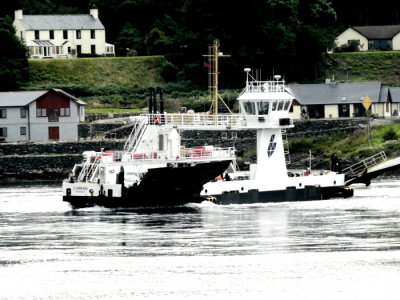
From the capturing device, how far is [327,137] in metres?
97.7

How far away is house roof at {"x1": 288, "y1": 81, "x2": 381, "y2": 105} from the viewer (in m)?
102

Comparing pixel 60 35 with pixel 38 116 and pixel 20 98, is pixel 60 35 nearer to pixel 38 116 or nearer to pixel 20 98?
pixel 20 98

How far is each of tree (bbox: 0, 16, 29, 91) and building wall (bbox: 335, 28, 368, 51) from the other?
2816 centimetres

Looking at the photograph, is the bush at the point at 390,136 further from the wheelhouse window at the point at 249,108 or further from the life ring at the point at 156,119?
the life ring at the point at 156,119

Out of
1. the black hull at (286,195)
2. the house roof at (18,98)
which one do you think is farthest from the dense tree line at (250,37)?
the black hull at (286,195)

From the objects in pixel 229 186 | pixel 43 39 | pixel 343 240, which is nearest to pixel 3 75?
pixel 43 39

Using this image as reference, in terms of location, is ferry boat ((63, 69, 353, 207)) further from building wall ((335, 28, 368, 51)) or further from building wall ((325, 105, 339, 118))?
building wall ((335, 28, 368, 51))

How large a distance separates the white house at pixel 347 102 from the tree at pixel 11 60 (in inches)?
906

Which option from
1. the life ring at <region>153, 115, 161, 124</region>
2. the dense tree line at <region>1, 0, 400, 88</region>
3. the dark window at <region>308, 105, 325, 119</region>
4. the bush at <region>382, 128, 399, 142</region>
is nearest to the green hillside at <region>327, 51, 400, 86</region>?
the dense tree line at <region>1, 0, 400, 88</region>

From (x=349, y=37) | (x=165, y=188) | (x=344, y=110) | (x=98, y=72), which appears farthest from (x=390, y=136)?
(x=349, y=37)

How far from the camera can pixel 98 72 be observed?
120 metres

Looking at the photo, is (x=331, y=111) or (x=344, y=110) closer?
(x=344, y=110)

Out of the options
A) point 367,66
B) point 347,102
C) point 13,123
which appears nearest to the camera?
point 13,123

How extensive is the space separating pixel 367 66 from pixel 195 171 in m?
54.2
